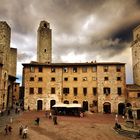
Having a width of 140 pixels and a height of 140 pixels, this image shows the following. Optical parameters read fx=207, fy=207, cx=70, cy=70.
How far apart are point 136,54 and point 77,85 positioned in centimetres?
1707

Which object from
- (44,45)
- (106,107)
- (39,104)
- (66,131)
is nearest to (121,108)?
(106,107)

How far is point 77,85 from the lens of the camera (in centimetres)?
4747

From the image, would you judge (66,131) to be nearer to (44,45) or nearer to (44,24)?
(44,45)

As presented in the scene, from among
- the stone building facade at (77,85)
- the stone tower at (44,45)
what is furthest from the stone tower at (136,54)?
the stone tower at (44,45)

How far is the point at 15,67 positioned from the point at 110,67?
115ft

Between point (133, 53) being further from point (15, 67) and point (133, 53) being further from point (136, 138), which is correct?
point (15, 67)

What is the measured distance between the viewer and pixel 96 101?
4684cm

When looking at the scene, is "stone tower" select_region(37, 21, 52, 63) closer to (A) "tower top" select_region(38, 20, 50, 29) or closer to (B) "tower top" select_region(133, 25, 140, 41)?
(A) "tower top" select_region(38, 20, 50, 29)

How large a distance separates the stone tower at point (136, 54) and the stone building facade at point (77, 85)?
5673mm

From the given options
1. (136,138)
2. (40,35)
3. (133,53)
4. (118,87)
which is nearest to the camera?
(136,138)

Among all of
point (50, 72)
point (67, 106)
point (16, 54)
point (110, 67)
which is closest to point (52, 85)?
point (50, 72)

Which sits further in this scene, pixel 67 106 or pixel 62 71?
pixel 62 71

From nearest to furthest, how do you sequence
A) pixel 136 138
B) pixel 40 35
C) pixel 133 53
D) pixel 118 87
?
pixel 136 138 → pixel 118 87 → pixel 133 53 → pixel 40 35

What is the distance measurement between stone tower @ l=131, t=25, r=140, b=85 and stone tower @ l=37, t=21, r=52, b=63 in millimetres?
26439
